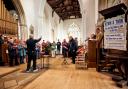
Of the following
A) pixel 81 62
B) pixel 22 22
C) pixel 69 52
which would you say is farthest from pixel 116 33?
pixel 22 22

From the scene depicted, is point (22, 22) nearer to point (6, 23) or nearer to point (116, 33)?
point (6, 23)

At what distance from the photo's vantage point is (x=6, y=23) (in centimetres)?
1176

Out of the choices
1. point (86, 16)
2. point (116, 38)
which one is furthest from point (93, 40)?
point (86, 16)

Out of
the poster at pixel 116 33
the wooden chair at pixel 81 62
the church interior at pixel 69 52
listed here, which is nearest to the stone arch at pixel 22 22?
the church interior at pixel 69 52

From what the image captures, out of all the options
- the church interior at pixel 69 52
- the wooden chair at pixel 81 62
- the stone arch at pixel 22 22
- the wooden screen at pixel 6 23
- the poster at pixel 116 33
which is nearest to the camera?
the poster at pixel 116 33

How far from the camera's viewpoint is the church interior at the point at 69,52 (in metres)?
5.77

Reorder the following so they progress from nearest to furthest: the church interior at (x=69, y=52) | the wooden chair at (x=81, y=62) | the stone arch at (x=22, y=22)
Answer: the church interior at (x=69, y=52)
the wooden chair at (x=81, y=62)
the stone arch at (x=22, y=22)

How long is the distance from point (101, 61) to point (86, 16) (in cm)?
583

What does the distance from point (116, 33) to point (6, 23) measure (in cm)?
745

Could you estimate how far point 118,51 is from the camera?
5.91 metres

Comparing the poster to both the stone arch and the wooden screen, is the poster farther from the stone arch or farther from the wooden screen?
the stone arch

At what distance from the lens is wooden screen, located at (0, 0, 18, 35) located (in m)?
11.3

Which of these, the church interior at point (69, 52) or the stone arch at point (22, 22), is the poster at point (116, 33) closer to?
the church interior at point (69, 52)

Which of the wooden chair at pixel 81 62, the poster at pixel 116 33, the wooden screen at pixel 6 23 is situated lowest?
the wooden chair at pixel 81 62
